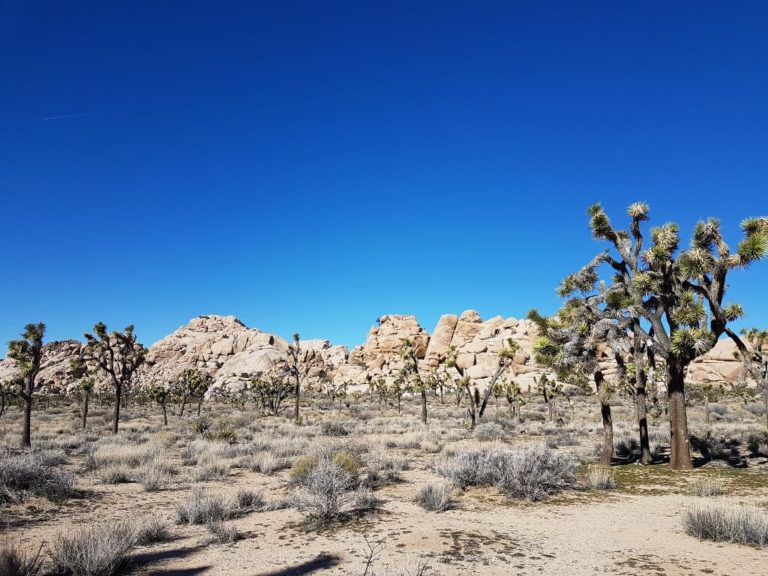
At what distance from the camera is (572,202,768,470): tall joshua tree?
1298 centimetres

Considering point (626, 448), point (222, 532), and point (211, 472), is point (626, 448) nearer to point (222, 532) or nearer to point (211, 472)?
point (211, 472)

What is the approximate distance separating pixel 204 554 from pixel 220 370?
111316 millimetres

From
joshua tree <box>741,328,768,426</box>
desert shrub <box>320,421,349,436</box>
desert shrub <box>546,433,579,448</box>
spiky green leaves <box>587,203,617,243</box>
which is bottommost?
desert shrub <box>320,421,349,436</box>

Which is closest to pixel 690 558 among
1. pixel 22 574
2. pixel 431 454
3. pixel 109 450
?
pixel 22 574

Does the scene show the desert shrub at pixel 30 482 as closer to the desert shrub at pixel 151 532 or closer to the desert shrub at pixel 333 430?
the desert shrub at pixel 151 532

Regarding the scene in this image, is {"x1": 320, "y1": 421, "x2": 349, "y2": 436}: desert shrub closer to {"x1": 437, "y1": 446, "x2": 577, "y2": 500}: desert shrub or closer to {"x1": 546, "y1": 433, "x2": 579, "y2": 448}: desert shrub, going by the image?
{"x1": 546, "y1": 433, "x2": 579, "y2": 448}: desert shrub

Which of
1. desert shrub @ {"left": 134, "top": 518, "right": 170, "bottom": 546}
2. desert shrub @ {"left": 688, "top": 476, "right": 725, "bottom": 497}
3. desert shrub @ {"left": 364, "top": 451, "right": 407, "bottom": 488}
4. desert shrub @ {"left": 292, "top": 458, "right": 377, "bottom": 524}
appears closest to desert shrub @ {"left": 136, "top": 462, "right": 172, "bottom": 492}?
desert shrub @ {"left": 134, "top": 518, "right": 170, "bottom": 546}

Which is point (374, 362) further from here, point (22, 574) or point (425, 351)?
point (22, 574)

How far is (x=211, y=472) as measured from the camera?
13.9m

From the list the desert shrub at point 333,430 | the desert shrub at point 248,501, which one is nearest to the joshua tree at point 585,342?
the desert shrub at point 248,501

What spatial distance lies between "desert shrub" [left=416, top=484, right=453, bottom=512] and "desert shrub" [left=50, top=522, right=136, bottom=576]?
5378 mm

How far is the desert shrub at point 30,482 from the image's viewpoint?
9945 millimetres

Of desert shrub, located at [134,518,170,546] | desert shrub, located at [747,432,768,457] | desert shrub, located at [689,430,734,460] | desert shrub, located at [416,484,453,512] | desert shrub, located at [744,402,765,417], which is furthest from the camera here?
desert shrub, located at [744,402,765,417]

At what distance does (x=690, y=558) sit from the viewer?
6.63 metres
